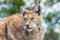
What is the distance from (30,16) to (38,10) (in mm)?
236

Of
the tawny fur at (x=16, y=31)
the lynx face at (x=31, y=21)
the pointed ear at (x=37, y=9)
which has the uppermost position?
the pointed ear at (x=37, y=9)

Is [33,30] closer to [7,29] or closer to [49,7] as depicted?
[7,29]

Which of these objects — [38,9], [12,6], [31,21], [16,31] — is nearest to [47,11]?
[12,6]

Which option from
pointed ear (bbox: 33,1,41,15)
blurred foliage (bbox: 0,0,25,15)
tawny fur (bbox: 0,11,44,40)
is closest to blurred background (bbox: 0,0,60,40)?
blurred foliage (bbox: 0,0,25,15)

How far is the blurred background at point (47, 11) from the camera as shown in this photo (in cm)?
1281

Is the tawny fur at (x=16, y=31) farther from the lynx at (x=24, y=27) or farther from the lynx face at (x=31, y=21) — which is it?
the lynx face at (x=31, y=21)

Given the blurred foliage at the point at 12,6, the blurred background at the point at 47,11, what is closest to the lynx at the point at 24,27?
the blurred background at the point at 47,11

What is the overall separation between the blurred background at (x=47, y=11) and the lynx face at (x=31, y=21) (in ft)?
16.2

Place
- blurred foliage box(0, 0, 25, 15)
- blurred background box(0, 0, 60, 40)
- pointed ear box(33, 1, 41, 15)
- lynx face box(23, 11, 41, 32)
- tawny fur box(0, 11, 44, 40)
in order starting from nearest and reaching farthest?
lynx face box(23, 11, 41, 32)
pointed ear box(33, 1, 41, 15)
tawny fur box(0, 11, 44, 40)
blurred background box(0, 0, 60, 40)
blurred foliage box(0, 0, 25, 15)

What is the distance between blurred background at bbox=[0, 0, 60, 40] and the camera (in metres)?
12.8

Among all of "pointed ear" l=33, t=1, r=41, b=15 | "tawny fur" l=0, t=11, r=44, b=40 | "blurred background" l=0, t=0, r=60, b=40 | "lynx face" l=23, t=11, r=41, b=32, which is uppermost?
"pointed ear" l=33, t=1, r=41, b=15

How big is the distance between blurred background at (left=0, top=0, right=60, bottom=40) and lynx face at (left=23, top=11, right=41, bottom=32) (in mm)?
4926

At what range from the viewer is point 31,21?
7570 mm

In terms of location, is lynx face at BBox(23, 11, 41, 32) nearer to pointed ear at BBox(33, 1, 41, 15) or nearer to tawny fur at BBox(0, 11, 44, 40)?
pointed ear at BBox(33, 1, 41, 15)
